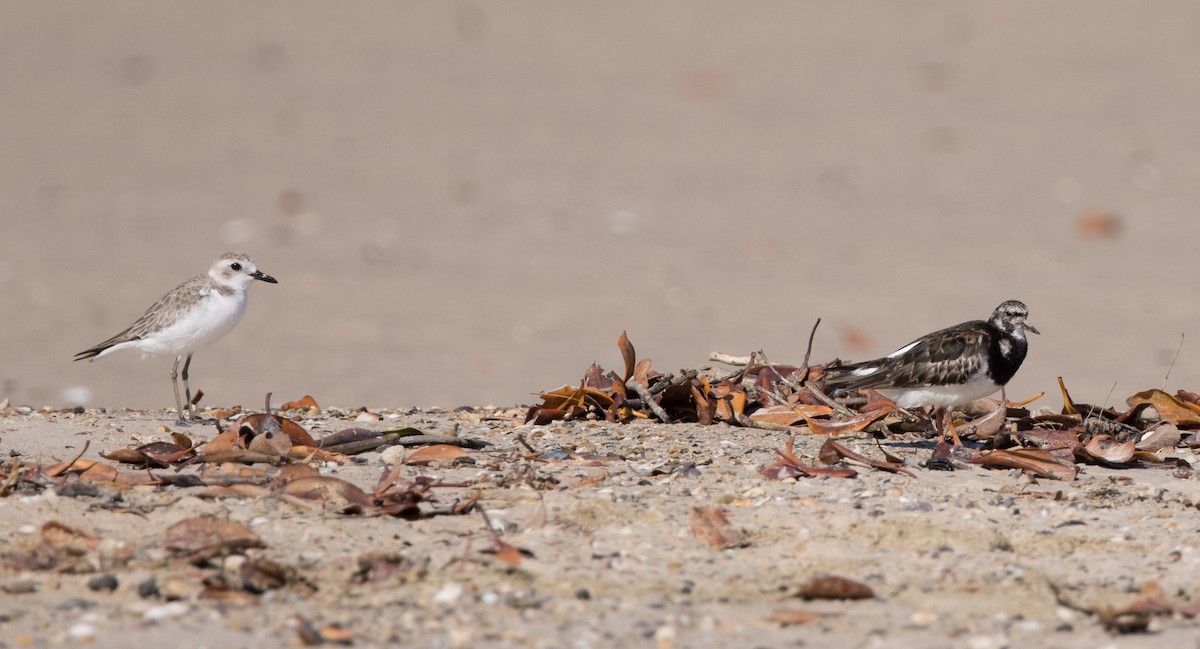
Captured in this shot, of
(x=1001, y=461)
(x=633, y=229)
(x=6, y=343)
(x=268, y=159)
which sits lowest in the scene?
(x=1001, y=461)

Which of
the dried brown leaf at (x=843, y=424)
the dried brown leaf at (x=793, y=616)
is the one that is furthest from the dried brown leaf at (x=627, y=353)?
the dried brown leaf at (x=793, y=616)

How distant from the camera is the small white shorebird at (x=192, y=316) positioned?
8.52m

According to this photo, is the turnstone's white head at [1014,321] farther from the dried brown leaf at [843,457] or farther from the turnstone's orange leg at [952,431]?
the dried brown leaf at [843,457]

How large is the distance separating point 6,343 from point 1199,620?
460 inches

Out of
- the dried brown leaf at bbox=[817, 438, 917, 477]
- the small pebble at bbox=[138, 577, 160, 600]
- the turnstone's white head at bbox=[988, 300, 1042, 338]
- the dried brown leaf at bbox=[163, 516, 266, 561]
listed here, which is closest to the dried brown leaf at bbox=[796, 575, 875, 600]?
the dried brown leaf at bbox=[817, 438, 917, 477]

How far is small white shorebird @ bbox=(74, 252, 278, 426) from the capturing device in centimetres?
852

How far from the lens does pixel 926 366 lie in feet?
24.2

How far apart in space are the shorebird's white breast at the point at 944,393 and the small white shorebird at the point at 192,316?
3.58m

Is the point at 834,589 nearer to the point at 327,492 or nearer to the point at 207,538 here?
the point at 327,492

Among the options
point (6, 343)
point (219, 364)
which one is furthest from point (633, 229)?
point (6, 343)

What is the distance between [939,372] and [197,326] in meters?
4.05

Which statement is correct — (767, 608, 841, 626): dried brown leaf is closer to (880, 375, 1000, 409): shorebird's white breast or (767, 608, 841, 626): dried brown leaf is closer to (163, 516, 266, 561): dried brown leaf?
(163, 516, 266, 561): dried brown leaf

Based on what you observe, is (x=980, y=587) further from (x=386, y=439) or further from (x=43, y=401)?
(x=43, y=401)

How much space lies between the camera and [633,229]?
1653 centimetres
